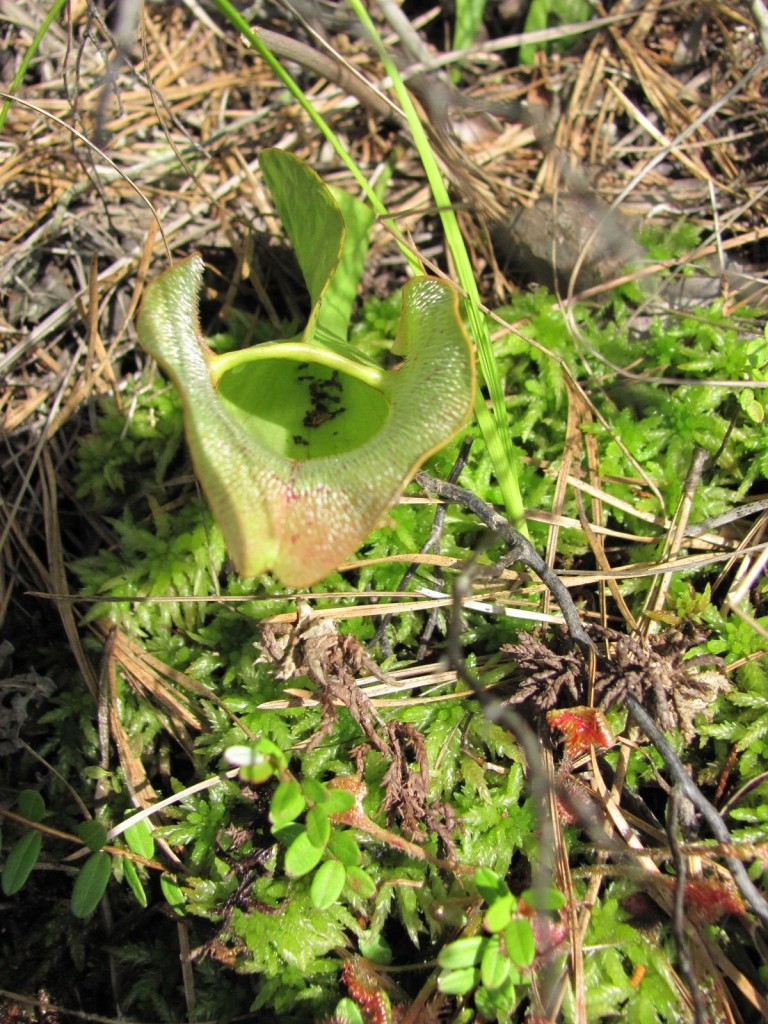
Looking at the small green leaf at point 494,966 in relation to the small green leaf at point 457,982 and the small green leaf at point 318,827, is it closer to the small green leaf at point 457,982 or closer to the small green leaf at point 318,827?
the small green leaf at point 457,982

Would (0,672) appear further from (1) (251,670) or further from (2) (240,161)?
(2) (240,161)

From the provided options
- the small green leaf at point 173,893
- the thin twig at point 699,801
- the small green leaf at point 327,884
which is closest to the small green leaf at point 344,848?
the small green leaf at point 327,884

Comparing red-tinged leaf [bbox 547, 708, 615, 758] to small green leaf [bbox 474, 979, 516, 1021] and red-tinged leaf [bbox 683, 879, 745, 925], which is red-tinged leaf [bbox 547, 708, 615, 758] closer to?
red-tinged leaf [bbox 683, 879, 745, 925]

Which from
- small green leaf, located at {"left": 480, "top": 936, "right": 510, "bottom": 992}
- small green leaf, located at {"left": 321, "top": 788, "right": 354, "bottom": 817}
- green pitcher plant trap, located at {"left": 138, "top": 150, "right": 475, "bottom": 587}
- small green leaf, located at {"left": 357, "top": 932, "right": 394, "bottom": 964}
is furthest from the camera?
small green leaf, located at {"left": 357, "top": 932, "right": 394, "bottom": 964}

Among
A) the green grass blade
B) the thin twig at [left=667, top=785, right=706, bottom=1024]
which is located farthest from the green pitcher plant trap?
the thin twig at [left=667, top=785, right=706, bottom=1024]

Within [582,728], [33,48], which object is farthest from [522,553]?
[33,48]

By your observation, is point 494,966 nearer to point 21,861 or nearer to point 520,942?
point 520,942

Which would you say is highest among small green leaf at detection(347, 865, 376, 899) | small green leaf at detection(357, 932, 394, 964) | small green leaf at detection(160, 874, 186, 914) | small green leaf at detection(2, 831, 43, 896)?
small green leaf at detection(2, 831, 43, 896)

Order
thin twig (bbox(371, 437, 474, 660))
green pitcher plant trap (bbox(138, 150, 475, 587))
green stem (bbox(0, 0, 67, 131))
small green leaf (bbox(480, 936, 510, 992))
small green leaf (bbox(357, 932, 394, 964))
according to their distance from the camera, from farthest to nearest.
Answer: thin twig (bbox(371, 437, 474, 660))
green stem (bbox(0, 0, 67, 131))
small green leaf (bbox(357, 932, 394, 964))
small green leaf (bbox(480, 936, 510, 992))
green pitcher plant trap (bbox(138, 150, 475, 587))
